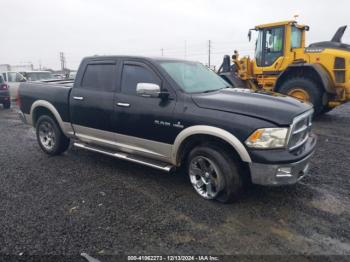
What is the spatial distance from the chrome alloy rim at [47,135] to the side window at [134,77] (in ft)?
7.29

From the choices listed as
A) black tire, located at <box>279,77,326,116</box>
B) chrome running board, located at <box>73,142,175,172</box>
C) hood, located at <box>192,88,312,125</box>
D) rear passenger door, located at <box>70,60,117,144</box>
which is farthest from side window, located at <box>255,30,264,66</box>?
chrome running board, located at <box>73,142,175,172</box>

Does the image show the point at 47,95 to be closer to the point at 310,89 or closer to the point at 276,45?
the point at 310,89

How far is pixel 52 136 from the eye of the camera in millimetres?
6062

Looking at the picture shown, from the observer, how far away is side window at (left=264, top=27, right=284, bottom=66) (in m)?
9.91

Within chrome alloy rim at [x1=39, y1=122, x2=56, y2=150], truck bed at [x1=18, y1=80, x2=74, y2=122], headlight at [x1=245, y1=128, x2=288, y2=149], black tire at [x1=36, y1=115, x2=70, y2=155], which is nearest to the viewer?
headlight at [x1=245, y1=128, x2=288, y2=149]

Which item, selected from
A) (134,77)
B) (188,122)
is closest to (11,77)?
(134,77)

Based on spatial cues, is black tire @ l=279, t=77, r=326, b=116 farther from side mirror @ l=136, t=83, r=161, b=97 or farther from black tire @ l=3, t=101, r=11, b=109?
black tire @ l=3, t=101, r=11, b=109

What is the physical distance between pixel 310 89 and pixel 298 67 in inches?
32.2

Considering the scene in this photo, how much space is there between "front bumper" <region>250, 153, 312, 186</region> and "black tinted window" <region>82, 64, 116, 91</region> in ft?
8.63

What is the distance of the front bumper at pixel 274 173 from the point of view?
3.42 metres

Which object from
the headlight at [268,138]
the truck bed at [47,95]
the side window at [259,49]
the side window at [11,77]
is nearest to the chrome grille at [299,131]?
the headlight at [268,138]

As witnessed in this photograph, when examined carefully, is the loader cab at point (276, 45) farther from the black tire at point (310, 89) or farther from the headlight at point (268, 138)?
the headlight at point (268, 138)

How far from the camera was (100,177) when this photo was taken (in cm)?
489

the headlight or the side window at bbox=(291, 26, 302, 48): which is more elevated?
the side window at bbox=(291, 26, 302, 48)
